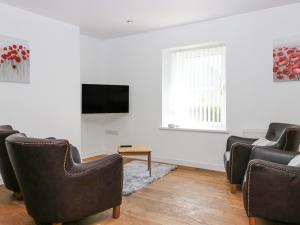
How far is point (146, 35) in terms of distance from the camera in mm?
5125

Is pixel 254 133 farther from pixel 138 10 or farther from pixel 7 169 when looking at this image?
pixel 7 169

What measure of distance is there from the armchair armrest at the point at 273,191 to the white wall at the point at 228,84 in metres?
2.03

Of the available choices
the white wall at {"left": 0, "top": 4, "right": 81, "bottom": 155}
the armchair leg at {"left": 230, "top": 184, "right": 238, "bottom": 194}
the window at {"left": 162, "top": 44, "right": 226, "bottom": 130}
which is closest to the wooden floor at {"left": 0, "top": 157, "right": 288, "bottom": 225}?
the armchair leg at {"left": 230, "top": 184, "right": 238, "bottom": 194}

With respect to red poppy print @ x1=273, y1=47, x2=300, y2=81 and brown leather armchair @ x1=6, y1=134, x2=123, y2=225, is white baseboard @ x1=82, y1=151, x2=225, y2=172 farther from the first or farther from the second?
brown leather armchair @ x1=6, y1=134, x2=123, y2=225

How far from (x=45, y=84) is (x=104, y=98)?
4.06ft

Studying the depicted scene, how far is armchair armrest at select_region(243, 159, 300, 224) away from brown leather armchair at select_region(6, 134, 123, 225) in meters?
1.33

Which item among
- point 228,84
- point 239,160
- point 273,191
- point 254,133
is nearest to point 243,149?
point 239,160

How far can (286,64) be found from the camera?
370 centimetres

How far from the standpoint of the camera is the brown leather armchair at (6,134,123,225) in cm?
199

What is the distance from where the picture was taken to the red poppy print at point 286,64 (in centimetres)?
363

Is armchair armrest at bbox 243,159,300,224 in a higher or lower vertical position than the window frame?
lower

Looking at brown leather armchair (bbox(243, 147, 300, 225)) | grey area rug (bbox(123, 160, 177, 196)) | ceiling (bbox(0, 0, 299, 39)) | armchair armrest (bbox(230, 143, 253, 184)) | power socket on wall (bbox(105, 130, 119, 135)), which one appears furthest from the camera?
power socket on wall (bbox(105, 130, 119, 135))

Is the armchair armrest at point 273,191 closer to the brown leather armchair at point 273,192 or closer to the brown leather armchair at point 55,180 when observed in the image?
the brown leather armchair at point 273,192

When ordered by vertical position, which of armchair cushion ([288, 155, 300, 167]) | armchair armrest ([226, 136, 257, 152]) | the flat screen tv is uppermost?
the flat screen tv
